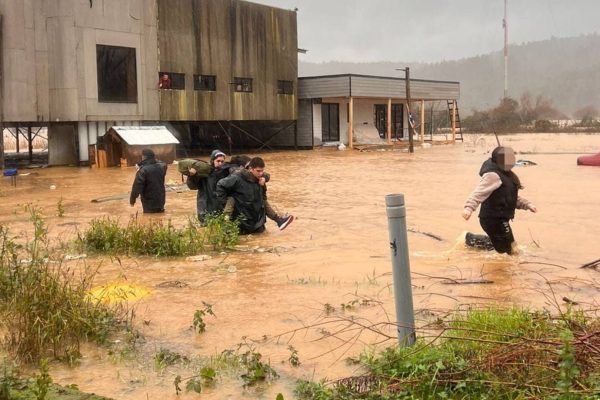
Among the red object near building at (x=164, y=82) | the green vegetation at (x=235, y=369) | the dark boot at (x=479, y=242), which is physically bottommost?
the green vegetation at (x=235, y=369)

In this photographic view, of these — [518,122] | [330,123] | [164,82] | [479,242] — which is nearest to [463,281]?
[479,242]

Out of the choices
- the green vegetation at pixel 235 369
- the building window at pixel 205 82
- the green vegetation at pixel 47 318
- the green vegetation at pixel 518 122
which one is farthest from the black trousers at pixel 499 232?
the green vegetation at pixel 518 122

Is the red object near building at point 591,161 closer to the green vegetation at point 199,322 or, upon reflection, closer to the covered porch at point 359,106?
the covered porch at point 359,106

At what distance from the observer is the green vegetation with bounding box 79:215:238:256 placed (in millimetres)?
8984

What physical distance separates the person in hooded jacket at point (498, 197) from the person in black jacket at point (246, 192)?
3246mm

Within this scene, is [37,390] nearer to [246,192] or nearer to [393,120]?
[246,192]

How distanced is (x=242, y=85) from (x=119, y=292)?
87.8 feet

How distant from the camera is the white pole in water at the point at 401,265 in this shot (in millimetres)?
4355

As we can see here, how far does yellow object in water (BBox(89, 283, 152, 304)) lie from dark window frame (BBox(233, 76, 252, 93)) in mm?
25621

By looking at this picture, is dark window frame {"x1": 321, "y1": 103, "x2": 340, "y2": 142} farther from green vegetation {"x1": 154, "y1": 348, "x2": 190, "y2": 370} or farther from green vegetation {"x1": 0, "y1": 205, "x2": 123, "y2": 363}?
green vegetation {"x1": 154, "y1": 348, "x2": 190, "y2": 370}

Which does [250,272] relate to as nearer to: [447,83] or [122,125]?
[122,125]

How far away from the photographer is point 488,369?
13.0 feet

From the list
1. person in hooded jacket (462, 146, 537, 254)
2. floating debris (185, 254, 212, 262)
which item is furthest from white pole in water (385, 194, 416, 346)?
floating debris (185, 254, 212, 262)

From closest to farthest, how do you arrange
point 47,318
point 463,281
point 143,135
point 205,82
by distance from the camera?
point 47,318 < point 463,281 < point 143,135 < point 205,82
